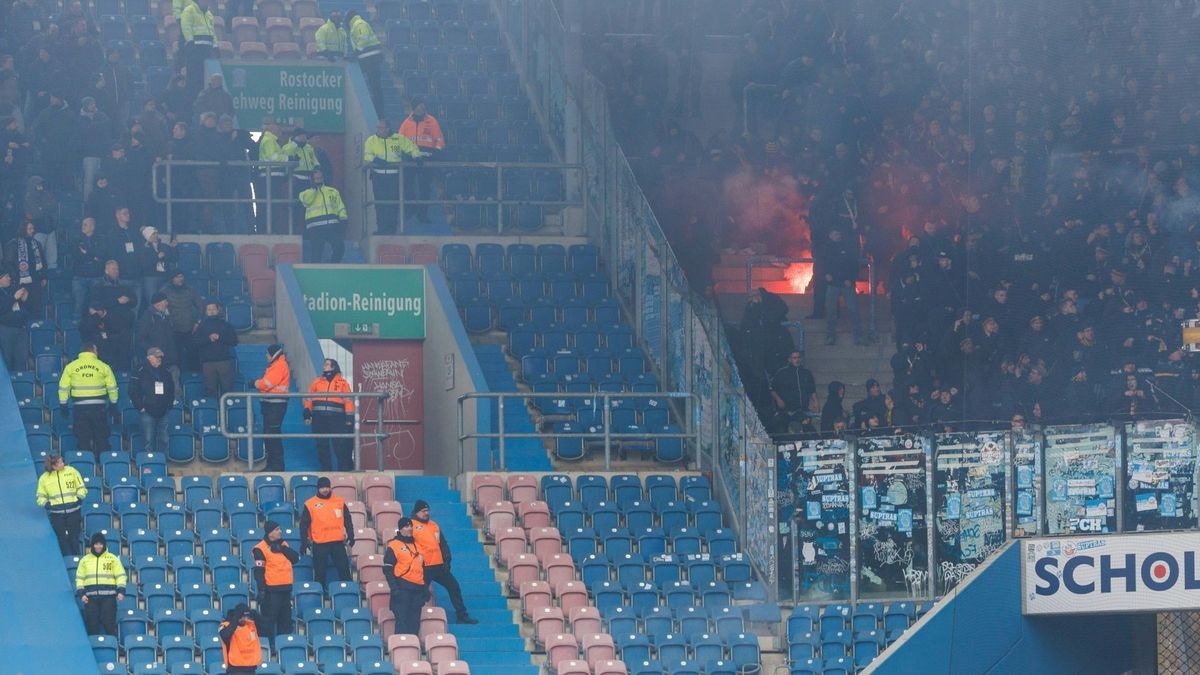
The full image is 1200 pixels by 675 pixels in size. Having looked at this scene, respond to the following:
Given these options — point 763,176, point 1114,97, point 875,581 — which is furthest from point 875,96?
point 875,581

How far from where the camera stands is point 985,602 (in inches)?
736

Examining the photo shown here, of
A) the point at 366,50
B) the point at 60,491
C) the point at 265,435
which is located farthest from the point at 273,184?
the point at 60,491

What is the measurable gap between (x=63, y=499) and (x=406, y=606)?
275 centimetres

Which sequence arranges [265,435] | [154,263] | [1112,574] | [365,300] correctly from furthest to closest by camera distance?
[365,300]
[154,263]
[265,435]
[1112,574]

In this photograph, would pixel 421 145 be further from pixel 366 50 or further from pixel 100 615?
pixel 100 615

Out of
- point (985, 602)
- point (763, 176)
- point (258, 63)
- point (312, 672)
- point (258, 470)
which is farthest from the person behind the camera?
point (258, 63)

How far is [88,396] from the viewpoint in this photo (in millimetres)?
20469

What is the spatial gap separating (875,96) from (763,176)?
66.1 inches

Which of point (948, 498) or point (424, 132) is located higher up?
point (424, 132)

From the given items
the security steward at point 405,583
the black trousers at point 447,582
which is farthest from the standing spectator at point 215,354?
the security steward at point 405,583

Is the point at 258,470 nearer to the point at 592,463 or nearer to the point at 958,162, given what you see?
the point at 592,463

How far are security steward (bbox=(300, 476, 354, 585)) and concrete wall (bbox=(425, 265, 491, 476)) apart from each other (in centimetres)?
295

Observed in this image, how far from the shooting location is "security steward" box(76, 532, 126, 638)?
18.0 m

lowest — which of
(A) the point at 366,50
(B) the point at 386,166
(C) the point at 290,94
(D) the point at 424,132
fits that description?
(B) the point at 386,166
